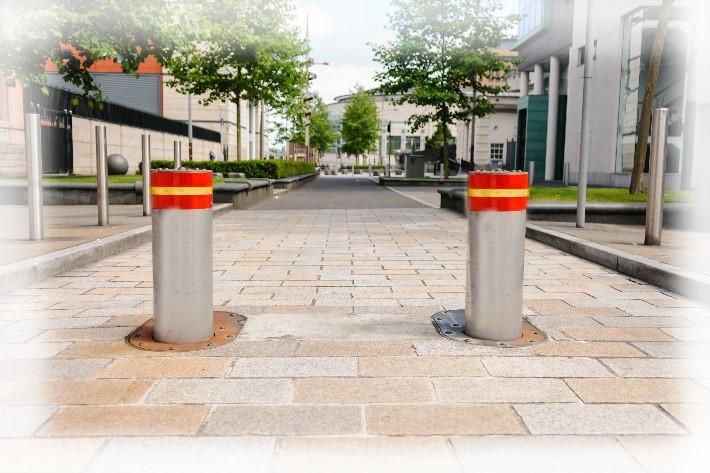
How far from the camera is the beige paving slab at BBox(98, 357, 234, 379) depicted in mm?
3326

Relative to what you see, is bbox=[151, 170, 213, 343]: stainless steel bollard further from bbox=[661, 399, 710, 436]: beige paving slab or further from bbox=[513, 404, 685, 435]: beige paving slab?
bbox=[661, 399, 710, 436]: beige paving slab

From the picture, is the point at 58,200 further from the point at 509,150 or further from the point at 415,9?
the point at 509,150

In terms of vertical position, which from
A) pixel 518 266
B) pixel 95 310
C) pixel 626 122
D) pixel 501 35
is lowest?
pixel 95 310

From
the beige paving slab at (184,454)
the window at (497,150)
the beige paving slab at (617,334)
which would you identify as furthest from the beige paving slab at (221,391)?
the window at (497,150)

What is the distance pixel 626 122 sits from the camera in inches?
1001

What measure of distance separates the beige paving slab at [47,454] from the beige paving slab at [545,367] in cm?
191

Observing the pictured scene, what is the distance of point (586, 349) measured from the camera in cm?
382

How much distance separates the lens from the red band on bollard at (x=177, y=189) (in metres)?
3.71

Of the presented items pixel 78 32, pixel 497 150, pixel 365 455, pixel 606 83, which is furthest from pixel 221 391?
pixel 497 150

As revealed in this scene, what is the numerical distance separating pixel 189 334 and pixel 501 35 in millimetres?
27877

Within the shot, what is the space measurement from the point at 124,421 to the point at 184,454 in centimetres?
45

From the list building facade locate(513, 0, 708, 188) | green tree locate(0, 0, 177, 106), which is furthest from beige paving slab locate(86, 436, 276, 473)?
green tree locate(0, 0, 177, 106)

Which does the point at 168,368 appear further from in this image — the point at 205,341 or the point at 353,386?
the point at 353,386

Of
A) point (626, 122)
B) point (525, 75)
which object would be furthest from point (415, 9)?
point (525, 75)
